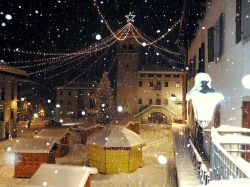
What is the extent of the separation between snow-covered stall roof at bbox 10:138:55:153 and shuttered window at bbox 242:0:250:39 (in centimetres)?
1555

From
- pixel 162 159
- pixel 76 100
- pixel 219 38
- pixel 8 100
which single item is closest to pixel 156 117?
pixel 76 100

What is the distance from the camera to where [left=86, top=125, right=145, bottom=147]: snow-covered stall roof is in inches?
807

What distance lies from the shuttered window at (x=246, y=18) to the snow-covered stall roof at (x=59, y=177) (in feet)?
25.2

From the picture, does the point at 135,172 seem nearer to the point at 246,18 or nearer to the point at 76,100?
the point at 246,18

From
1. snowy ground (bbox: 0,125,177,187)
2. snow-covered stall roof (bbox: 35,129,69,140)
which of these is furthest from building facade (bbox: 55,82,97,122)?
snow-covered stall roof (bbox: 35,129,69,140)

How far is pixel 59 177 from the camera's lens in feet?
38.4

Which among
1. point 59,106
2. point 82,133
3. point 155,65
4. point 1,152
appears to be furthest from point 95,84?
point 1,152

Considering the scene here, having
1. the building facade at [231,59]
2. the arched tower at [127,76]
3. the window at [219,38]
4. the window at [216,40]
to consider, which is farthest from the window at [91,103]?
the window at [219,38]

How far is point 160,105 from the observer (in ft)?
168

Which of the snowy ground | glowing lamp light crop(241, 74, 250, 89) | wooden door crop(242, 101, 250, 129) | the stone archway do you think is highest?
glowing lamp light crop(241, 74, 250, 89)

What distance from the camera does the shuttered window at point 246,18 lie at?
21.5ft

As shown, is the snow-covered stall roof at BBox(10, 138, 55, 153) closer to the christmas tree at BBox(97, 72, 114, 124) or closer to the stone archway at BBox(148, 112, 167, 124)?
the christmas tree at BBox(97, 72, 114, 124)

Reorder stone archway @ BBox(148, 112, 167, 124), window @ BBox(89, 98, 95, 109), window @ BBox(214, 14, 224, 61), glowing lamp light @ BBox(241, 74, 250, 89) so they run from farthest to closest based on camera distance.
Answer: window @ BBox(89, 98, 95, 109) < stone archway @ BBox(148, 112, 167, 124) < window @ BBox(214, 14, 224, 61) < glowing lamp light @ BBox(241, 74, 250, 89)

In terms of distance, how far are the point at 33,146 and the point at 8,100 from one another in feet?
53.2
